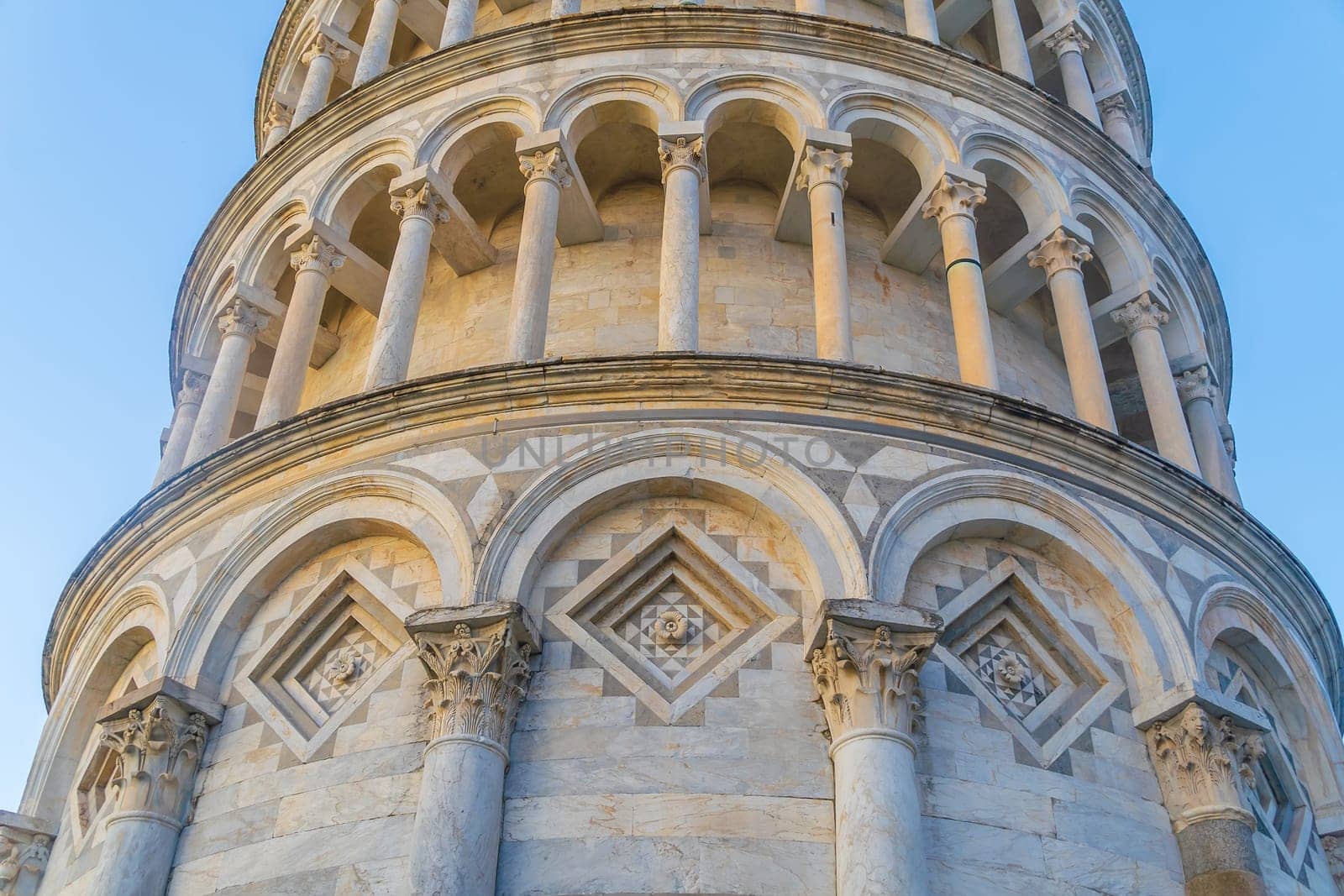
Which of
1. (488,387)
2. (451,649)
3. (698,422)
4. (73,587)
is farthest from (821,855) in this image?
(73,587)

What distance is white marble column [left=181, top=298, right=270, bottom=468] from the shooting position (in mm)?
13664

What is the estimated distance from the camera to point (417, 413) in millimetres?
11203

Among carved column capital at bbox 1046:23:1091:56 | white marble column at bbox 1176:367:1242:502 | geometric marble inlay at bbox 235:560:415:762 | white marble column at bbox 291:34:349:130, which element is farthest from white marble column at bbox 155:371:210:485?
carved column capital at bbox 1046:23:1091:56

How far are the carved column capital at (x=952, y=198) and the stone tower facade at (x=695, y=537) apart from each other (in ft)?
0.28

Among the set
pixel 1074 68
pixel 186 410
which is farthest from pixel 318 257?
pixel 1074 68

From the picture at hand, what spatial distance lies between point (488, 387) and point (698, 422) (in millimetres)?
1645

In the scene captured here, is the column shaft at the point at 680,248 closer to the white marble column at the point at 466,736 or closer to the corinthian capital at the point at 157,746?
the white marble column at the point at 466,736

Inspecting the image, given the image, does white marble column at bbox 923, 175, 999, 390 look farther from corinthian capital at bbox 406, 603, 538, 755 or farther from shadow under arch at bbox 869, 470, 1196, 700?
corinthian capital at bbox 406, 603, 538, 755

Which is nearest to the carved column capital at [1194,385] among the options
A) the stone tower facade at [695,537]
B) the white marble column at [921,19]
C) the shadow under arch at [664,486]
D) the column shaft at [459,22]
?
the stone tower facade at [695,537]

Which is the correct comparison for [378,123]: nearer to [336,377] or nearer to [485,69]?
[485,69]

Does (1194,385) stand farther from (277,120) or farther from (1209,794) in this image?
(277,120)

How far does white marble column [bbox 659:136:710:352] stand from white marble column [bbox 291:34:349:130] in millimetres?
5563

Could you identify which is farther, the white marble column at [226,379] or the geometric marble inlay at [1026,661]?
the white marble column at [226,379]

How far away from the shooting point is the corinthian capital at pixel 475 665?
9242 millimetres
